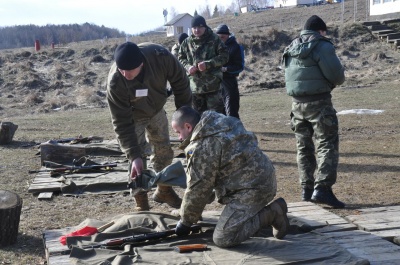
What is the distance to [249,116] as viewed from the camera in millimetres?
16000

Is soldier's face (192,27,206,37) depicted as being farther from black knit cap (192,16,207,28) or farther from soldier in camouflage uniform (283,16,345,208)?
soldier in camouflage uniform (283,16,345,208)

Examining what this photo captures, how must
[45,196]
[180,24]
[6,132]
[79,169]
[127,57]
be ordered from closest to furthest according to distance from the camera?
[127,57]
[45,196]
[79,169]
[6,132]
[180,24]

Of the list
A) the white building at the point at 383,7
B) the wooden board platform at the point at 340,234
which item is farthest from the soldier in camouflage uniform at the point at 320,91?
the white building at the point at 383,7

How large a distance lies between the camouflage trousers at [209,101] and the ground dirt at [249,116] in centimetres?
139

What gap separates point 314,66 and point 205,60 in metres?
2.90

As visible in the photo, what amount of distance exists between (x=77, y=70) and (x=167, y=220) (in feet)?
84.0

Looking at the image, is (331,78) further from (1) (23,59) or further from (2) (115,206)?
(1) (23,59)

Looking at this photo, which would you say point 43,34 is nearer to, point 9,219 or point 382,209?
point 9,219

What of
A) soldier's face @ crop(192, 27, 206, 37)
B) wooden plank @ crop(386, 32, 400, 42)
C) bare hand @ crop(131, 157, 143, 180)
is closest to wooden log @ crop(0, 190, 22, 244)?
bare hand @ crop(131, 157, 143, 180)

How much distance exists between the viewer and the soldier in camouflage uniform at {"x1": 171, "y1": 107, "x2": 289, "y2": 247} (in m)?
4.94

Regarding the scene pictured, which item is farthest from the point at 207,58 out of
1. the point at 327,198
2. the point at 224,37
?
the point at 327,198

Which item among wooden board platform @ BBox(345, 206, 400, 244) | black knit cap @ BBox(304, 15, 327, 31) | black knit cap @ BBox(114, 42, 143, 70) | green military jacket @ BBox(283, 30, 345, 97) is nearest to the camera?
wooden board platform @ BBox(345, 206, 400, 244)

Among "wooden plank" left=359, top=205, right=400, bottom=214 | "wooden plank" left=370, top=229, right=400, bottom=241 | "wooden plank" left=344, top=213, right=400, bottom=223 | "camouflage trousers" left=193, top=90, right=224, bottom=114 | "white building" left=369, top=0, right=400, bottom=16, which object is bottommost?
"wooden plank" left=359, top=205, right=400, bottom=214

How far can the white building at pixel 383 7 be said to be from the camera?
1344 inches
